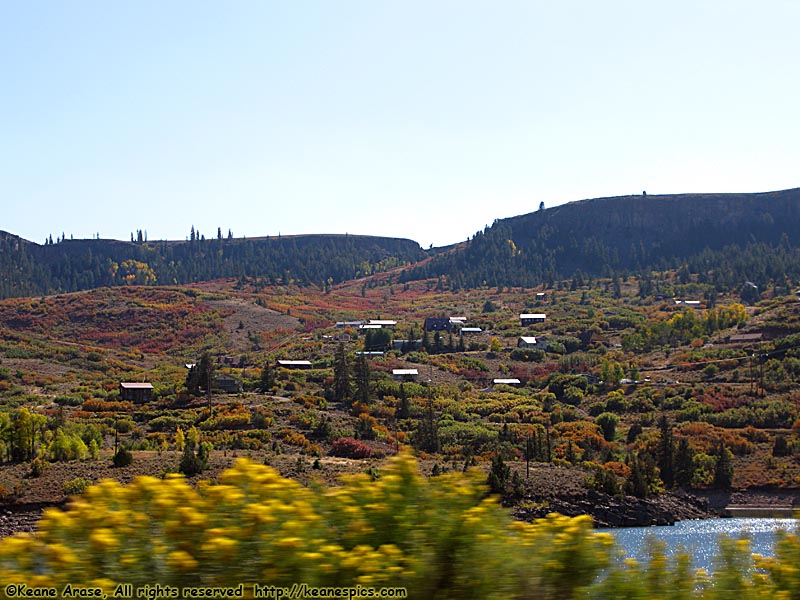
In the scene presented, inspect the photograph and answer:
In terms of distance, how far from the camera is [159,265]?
625 ft

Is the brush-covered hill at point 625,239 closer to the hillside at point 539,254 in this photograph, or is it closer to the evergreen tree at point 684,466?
the hillside at point 539,254

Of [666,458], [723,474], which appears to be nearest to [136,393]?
[666,458]

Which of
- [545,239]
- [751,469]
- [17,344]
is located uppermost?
[545,239]

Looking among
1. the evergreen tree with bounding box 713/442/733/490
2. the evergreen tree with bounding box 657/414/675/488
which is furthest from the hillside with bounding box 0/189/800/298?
the evergreen tree with bounding box 713/442/733/490

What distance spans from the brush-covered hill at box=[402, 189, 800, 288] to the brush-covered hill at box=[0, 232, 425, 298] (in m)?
22.1

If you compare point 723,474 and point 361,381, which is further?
point 361,381

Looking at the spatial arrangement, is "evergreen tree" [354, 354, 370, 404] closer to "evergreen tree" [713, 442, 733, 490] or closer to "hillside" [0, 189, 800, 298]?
"evergreen tree" [713, 442, 733, 490]

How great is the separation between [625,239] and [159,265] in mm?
98892

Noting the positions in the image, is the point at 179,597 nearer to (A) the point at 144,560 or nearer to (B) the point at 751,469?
(A) the point at 144,560

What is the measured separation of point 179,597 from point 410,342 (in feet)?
261

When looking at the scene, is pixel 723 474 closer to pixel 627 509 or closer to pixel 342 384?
pixel 627 509

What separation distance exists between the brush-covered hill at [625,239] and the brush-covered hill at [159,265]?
2211cm

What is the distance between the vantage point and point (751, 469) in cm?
4522

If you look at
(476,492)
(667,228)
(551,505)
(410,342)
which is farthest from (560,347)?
(667,228)
